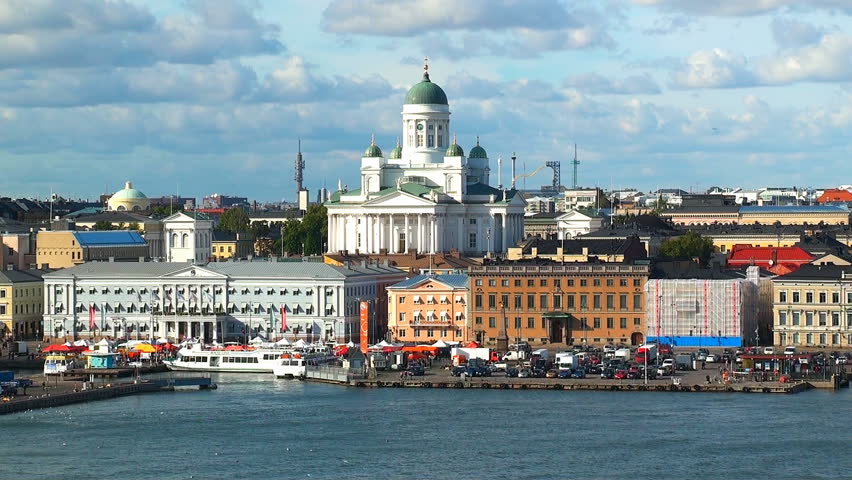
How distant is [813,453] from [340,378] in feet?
80.7

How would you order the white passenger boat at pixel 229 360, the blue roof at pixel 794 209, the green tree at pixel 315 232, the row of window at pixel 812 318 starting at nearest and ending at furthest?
the white passenger boat at pixel 229 360, the row of window at pixel 812 318, the green tree at pixel 315 232, the blue roof at pixel 794 209

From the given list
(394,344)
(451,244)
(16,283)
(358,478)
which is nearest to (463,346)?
(394,344)

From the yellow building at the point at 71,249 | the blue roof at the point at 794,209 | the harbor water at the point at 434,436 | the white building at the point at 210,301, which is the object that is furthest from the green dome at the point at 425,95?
the harbor water at the point at 434,436

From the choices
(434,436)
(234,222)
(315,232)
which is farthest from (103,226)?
(434,436)

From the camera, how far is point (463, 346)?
91.4 meters

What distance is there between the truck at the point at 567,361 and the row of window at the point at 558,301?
7.79m

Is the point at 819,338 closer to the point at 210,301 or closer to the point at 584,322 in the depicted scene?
the point at 584,322

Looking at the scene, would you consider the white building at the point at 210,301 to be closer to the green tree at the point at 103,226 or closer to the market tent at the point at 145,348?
the market tent at the point at 145,348

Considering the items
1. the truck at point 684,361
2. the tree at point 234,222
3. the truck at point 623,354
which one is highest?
the tree at point 234,222

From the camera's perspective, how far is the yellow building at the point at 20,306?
339ft

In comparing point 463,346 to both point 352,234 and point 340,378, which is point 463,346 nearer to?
point 340,378

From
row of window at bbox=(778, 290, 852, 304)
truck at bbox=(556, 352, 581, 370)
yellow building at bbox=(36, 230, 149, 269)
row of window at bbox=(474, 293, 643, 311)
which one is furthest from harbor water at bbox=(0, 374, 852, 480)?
yellow building at bbox=(36, 230, 149, 269)

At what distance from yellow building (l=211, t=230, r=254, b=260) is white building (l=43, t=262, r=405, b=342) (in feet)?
151

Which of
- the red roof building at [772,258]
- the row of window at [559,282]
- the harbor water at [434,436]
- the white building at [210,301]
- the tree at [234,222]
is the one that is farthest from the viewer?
the tree at [234,222]
